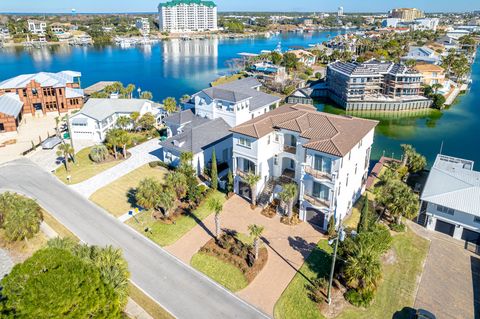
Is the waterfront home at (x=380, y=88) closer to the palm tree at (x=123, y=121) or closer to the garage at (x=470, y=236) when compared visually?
the palm tree at (x=123, y=121)

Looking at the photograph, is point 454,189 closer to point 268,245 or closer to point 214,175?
point 268,245

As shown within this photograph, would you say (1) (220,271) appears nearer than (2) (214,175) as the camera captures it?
Yes

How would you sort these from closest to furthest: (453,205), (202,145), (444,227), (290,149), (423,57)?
(453,205)
(444,227)
(290,149)
(202,145)
(423,57)

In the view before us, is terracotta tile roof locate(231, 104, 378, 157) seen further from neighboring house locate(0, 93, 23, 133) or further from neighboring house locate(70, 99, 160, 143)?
neighboring house locate(0, 93, 23, 133)

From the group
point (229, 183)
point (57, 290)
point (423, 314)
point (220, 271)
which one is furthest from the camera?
point (229, 183)

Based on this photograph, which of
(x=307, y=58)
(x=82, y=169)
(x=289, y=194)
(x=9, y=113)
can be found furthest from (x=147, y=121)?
(x=307, y=58)

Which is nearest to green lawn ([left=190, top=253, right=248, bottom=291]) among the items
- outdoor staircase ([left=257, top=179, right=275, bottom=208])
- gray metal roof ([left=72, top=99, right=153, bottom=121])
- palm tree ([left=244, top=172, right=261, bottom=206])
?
palm tree ([left=244, top=172, right=261, bottom=206])

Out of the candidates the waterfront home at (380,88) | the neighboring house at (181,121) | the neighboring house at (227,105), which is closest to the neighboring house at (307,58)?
the waterfront home at (380,88)
